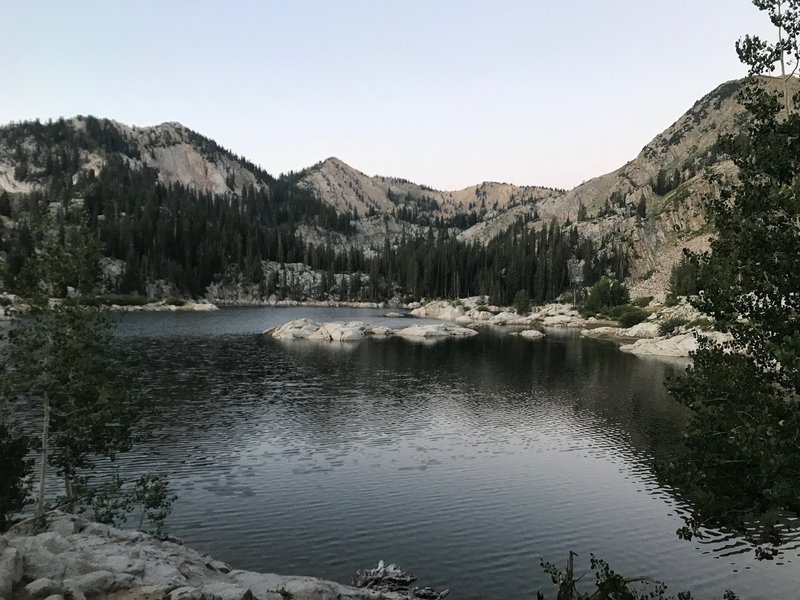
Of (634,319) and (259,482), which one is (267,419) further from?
(634,319)

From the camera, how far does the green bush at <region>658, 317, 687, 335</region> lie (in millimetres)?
108250

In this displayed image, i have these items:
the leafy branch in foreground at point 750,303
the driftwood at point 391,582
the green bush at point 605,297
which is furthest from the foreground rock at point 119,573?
the green bush at point 605,297

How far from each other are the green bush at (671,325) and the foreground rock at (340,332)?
4093 cm

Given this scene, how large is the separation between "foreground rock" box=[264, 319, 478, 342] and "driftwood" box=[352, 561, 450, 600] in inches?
3461

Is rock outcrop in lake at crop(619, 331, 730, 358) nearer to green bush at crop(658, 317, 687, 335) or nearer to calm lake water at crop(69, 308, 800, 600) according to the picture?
green bush at crop(658, 317, 687, 335)

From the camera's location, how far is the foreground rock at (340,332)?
110m

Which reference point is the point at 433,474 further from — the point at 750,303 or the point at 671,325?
the point at 671,325

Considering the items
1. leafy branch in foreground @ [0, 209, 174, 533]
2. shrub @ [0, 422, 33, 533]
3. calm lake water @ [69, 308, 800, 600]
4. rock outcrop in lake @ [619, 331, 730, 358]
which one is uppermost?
leafy branch in foreground @ [0, 209, 174, 533]

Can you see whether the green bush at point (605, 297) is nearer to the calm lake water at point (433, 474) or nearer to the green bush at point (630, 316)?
the green bush at point (630, 316)

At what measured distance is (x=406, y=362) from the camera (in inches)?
3233

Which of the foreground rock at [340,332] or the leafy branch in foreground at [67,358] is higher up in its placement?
the leafy branch in foreground at [67,358]

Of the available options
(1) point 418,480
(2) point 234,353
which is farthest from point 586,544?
(2) point 234,353

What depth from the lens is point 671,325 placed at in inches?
4296

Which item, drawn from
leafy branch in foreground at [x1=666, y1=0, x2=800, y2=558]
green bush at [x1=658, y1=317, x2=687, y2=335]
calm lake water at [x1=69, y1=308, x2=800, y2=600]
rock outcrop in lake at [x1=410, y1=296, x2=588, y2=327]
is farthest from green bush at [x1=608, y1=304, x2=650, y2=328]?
leafy branch in foreground at [x1=666, y1=0, x2=800, y2=558]
